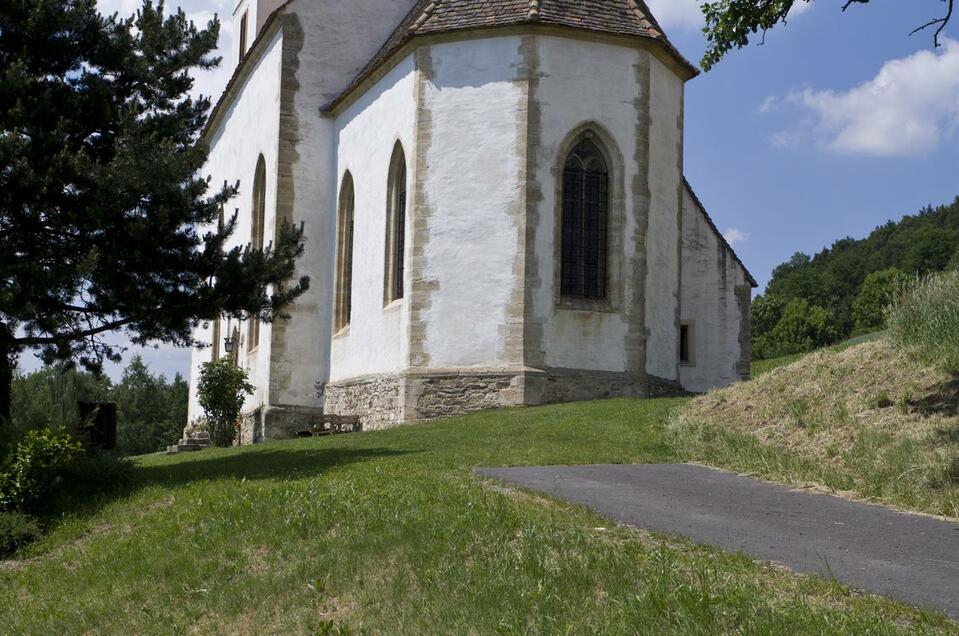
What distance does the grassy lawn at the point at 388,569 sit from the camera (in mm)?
7363

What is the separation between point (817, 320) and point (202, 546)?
63.0 meters

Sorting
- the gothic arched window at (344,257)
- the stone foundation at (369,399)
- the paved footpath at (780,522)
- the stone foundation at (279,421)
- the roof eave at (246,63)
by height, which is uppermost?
the roof eave at (246,63)

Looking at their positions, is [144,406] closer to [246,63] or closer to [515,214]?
[246,63]

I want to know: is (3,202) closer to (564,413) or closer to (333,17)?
(564,413)

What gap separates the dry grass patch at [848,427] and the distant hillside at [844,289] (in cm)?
4760

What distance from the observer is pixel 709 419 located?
16.7 m

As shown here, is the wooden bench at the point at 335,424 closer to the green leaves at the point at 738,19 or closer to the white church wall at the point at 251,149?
the white church wall at the point at 251,149

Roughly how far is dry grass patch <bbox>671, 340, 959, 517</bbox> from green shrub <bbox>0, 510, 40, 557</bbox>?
845cm

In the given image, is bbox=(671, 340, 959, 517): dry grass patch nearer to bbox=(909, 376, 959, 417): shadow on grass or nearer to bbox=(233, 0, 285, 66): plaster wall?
bbox=(909, 376, 959, 417): shadow on grass

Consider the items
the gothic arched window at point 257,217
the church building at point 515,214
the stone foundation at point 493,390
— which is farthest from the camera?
the gothic arched window at point 257,217

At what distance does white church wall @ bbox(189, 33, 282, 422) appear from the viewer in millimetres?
31031

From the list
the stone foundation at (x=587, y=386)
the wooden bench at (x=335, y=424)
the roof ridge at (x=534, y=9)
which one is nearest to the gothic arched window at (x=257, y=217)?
the wooden bench at (x=335, y=424)

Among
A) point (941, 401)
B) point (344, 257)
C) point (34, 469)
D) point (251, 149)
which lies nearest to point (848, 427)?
point (941, 401)

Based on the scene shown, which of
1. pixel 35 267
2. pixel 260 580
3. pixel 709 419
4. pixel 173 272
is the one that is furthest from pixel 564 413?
pixel 260 580
